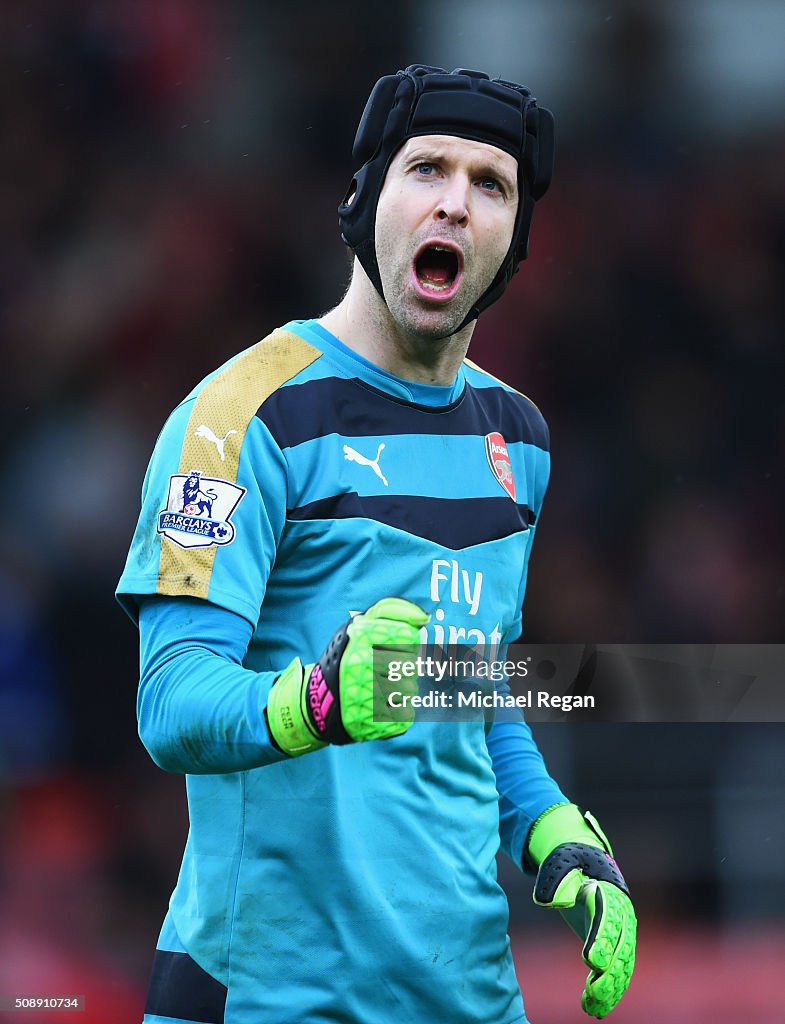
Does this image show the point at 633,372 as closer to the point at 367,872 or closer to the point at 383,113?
the point at 383,113

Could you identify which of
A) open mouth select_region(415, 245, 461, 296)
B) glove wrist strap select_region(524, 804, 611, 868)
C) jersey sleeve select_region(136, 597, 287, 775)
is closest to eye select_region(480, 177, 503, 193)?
open mouth select_region(415, 245, 461, 296)

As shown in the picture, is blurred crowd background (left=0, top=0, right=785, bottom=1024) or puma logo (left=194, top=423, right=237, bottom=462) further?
blurred crowd background (left=0, top=0, right=785, bottom=1024)

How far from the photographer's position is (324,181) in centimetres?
552

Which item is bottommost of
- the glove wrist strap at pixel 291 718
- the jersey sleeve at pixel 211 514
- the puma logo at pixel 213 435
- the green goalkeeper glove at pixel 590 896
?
the green goalkeeper glove at pixel 590 896

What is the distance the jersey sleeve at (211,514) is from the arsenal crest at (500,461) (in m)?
0.44

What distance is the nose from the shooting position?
2.04 m

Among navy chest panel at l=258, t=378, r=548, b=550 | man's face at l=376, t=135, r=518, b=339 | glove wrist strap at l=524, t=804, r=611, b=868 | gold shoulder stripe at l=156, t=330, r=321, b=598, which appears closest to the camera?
gold shoulder stripe at l=156, t=330, r=321, b=598

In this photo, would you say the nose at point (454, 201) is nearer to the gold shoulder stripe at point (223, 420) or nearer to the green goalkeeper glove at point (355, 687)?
the gold shoulder stripe at point (223, 420)

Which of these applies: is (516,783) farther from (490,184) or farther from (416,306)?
(490,184)

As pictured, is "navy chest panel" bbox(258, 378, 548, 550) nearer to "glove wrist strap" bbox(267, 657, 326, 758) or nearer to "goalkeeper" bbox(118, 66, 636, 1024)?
"goalkeeper" bbox(118, 66, 636, 1024)

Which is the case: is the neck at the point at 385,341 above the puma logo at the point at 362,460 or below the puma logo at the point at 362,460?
above

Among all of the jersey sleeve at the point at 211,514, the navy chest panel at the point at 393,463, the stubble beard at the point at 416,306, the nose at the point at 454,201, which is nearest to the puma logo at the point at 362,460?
the navy chest panel at the point at 393,463

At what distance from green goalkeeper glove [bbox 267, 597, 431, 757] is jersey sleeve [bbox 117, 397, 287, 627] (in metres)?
0.24

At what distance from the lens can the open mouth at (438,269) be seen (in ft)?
6.76
